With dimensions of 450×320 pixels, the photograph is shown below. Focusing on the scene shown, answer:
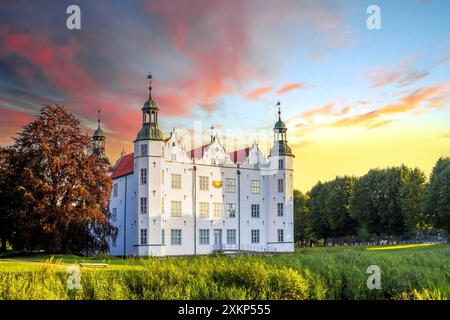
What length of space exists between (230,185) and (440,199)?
2043 centimetres

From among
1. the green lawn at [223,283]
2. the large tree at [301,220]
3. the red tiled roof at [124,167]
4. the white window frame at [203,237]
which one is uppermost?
the red tiled roof at [124,167]

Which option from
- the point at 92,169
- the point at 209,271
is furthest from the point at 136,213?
the point at 209,271

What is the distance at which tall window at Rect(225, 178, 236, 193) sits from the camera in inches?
2023

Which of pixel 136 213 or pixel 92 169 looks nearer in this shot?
pixel 92 169

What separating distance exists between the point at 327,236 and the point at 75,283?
59923 millimetres

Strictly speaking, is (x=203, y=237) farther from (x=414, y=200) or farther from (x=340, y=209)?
(x=340, y=209)

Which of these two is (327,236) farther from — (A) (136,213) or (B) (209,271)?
(B) (209,271)

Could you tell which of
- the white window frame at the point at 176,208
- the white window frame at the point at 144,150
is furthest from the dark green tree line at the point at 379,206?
the white window frame at the point at 144,150

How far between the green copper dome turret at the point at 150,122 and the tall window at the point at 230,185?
28.3 feet

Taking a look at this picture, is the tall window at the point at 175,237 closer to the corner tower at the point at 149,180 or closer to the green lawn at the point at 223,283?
the corner tower at the point at 149,180

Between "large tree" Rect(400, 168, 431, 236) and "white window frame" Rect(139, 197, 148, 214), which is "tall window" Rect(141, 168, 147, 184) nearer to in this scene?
"white window frame" Rect(139, 197, 148, 214)

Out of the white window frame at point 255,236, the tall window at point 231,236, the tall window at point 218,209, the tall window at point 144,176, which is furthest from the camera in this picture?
the white window frame at point 255,236

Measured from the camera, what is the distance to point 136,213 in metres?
45.8

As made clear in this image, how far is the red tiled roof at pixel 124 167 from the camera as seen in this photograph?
162ft
